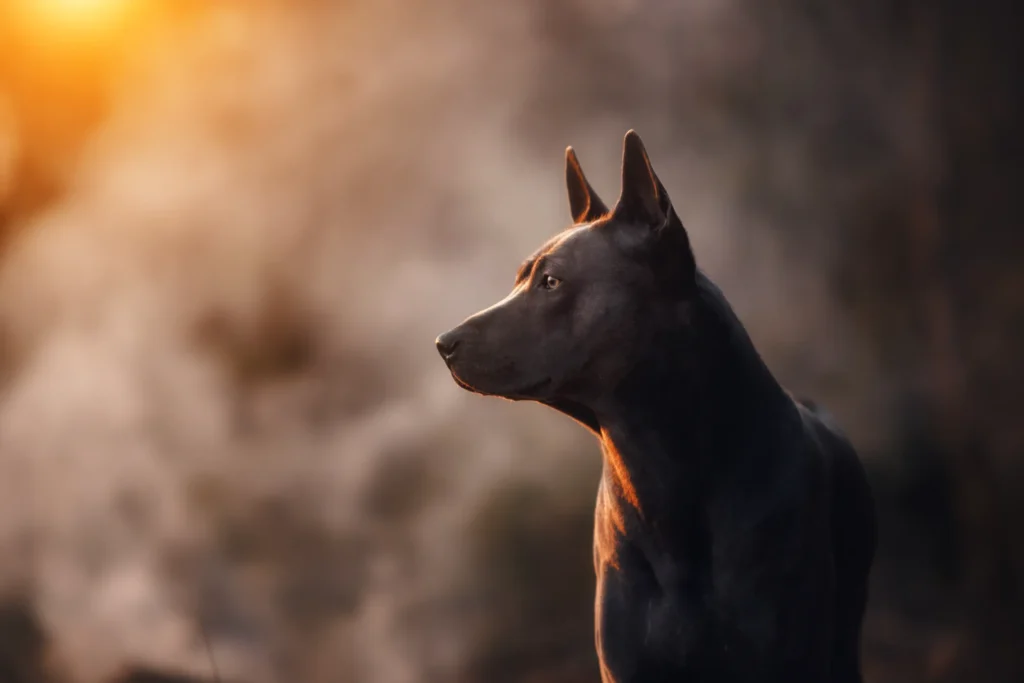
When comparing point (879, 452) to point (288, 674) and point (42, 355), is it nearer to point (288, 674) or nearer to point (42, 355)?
point (288, 674)

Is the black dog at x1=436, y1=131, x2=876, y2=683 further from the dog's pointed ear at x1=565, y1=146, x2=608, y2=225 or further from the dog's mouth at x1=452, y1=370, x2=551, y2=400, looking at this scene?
the dog's pointed ear at x1=565, y1=146, x2=608, y2=225

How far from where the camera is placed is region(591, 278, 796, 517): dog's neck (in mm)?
2713

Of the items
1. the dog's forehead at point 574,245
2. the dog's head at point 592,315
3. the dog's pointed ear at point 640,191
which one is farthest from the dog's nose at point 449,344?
the dog's pointed ear at point 640,191

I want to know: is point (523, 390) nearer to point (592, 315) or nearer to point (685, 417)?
point (592, 315)

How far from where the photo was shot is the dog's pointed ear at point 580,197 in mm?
3094

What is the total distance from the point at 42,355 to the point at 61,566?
1.34 m

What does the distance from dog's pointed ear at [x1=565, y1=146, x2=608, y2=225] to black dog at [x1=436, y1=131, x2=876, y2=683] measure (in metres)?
0.28

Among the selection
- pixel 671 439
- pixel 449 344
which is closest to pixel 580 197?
pixel 449 344

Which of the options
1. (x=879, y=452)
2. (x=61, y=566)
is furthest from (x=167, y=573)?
(x=879, y=452)

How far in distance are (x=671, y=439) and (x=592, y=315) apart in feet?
1.31

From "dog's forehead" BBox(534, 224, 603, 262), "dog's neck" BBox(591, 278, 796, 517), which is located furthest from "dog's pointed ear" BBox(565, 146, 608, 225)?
"dog's neck" BBox(591, 278, 796, 517)

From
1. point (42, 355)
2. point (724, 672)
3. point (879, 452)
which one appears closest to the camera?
point (724, 672)

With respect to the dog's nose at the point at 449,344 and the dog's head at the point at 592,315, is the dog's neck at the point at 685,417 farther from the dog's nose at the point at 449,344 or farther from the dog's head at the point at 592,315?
the dog's nose at the point at 449,344

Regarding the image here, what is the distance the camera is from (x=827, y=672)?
281 centimetres
